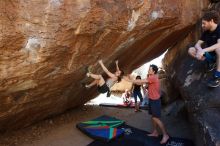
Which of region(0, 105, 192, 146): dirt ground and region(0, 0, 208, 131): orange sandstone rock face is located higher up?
region(0, 0, 208, 131): orange sandstone rock face

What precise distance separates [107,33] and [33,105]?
206 cm

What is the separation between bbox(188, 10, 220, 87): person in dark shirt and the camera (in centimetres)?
545

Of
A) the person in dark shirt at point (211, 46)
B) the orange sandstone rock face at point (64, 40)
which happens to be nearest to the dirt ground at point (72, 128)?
the orange sandstone rock face at point (64, 40)

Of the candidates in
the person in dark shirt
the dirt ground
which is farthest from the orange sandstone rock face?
the person in dark shirt

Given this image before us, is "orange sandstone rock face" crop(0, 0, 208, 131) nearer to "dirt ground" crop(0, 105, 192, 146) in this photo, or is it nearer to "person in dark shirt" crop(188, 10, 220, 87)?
"dirt ground" crop(0, 105, 192, 146)

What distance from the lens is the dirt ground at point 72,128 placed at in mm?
6586

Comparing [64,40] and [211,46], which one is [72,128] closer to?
[64,40]

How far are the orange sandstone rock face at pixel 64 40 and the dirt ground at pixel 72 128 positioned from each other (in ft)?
0.82

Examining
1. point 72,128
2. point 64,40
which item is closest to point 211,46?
point 64,40

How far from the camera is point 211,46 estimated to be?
18.0 ft

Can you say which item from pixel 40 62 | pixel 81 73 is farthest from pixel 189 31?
pixel 40 62

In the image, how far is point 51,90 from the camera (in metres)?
6.21

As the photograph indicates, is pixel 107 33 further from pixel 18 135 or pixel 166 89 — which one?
pixel 166 89

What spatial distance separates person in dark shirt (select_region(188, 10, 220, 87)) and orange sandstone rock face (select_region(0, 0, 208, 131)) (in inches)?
33.4
